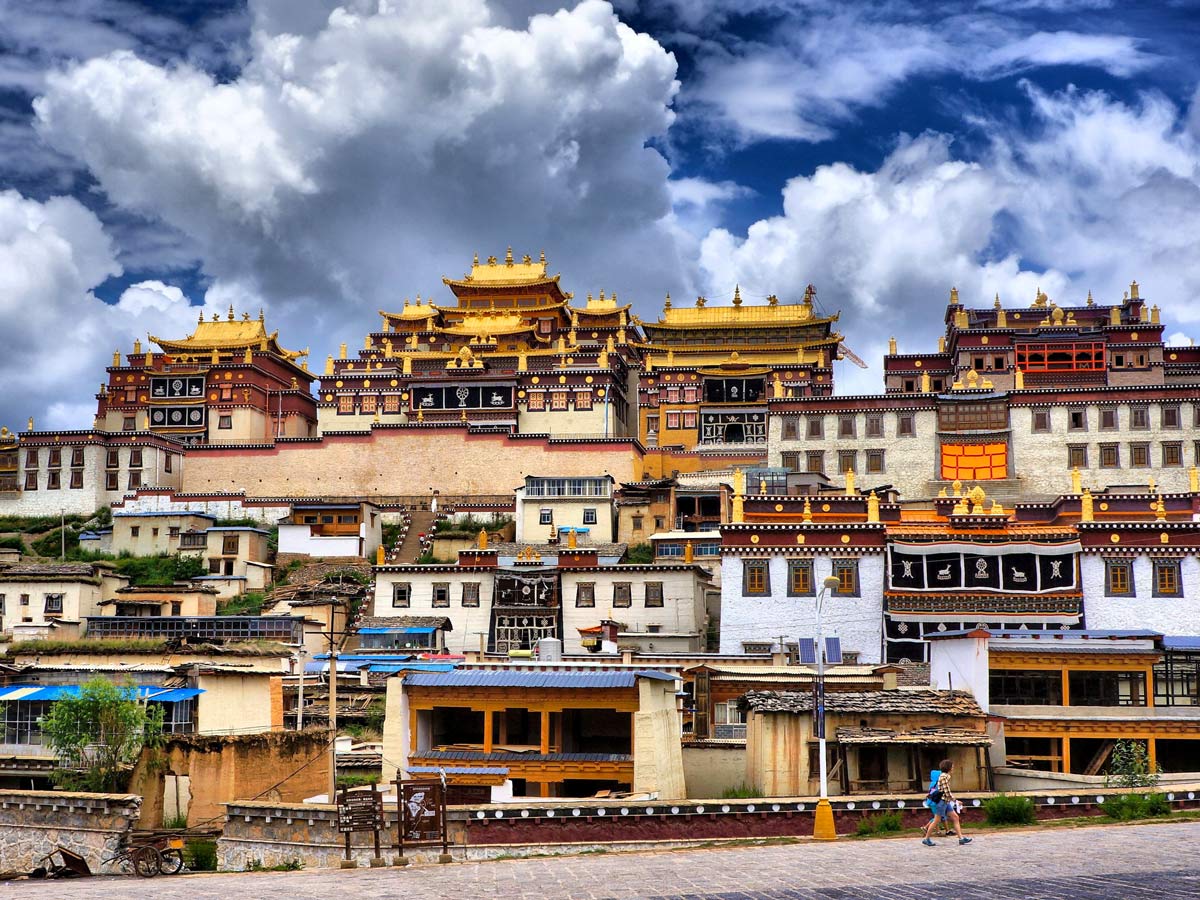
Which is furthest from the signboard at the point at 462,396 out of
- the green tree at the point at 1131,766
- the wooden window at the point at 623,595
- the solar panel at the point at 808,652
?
the green tree at the point at 1131,766

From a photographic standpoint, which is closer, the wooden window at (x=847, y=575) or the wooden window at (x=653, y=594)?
the wooden window at (x=847, y=575)

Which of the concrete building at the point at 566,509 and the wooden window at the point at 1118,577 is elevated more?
the concrete building at the point at 566,509

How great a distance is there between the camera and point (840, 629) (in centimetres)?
5262

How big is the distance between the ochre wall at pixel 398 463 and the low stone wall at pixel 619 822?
51.1m

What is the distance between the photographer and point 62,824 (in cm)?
3197

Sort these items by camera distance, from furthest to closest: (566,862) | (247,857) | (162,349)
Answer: (162,349), (247,857), (566,862)

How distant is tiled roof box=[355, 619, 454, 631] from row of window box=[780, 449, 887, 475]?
23.0m

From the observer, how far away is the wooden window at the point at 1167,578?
51.3 meters

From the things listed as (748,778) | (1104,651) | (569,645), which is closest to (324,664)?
(569,645)

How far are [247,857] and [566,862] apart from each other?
27.3 ft

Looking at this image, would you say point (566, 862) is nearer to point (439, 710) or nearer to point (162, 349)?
point (439, 710)

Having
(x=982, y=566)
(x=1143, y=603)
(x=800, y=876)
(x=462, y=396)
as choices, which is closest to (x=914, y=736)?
(x=800, y=876)

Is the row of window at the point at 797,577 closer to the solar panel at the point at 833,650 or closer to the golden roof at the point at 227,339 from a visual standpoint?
the solar panel at the point at 833,650

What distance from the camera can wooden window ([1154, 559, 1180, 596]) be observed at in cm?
5131
